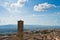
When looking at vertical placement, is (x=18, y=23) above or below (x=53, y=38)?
above

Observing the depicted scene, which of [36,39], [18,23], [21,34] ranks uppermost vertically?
[18,23]

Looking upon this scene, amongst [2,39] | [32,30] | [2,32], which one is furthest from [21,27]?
[32,30]

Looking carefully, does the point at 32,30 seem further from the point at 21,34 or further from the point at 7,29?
the point at 21,34

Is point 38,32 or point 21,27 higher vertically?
point 21,27

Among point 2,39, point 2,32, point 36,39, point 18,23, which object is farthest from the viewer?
point 2,32

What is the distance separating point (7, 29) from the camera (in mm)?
8484

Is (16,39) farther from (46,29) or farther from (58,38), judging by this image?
(46,29)

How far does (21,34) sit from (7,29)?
282 cm

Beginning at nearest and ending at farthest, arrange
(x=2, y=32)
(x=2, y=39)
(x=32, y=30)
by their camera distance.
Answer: (x=2, y=39), (x=2, y=32), (x=32, y=30)

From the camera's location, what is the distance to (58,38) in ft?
24.6

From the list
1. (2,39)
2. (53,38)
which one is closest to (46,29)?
(53,38)

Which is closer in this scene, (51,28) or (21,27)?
(21,27)

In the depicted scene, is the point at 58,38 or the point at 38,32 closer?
the point at 58,38

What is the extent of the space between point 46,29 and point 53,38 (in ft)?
8.99
